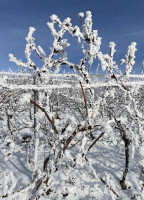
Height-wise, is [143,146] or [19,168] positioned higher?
[143,146]

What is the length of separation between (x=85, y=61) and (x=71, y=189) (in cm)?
196

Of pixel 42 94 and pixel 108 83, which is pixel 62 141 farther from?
pixel 42 94

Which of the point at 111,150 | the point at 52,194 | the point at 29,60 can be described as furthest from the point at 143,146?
the point at 111,150

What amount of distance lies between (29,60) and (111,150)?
3637 millimetres

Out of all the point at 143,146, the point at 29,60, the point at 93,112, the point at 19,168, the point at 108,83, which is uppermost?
the point at 29,60

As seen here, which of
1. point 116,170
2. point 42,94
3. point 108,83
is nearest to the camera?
point 108,83

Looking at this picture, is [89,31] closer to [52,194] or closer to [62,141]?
[62,141]

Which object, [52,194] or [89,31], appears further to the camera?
[52,194]

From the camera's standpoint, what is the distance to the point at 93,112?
48.0 inches

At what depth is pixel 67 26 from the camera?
1.43 meters

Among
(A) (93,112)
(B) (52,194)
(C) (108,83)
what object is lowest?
(B) (52,194)

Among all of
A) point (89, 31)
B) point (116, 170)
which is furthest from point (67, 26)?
point (116, 170)

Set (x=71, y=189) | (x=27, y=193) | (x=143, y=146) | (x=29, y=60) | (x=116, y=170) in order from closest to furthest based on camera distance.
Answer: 1. (x=27, y=193)
2. (x=143, y=146)
3. (x=29, y=60)
4. (x=71, y=189)
5. (x=116, y=170)

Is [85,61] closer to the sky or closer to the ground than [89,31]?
closer to the ground
